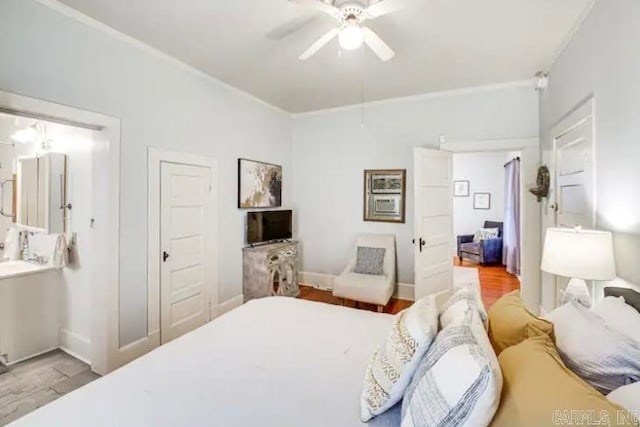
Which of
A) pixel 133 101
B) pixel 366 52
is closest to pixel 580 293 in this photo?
pixel 366 52

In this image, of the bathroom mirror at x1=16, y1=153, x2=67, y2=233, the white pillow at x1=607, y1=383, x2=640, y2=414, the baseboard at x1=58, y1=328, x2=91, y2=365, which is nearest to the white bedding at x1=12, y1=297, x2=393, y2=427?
the white pillow at x1=607, y1=383, x2=640, y2=414

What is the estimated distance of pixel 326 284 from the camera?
479 cm

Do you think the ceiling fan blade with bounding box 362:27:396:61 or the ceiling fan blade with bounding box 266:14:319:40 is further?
the ceiling fan blade with bounding box 266:14:319:40

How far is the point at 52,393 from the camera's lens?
227 cm

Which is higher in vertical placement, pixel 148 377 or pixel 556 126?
pixel 556 126

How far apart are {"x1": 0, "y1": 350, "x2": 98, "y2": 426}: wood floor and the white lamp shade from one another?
352 centimetres

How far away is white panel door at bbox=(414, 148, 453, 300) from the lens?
3.64 metres

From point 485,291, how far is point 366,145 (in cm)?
291

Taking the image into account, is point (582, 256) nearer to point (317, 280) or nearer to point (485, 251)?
point (317, 280)

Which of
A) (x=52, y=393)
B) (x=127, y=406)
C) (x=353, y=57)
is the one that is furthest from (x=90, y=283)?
(x=353, y=57)

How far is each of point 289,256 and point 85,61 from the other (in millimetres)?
2926

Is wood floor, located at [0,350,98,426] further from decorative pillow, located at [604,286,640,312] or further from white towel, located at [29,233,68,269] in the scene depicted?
decorative pillow, located at [604,286,640,312]

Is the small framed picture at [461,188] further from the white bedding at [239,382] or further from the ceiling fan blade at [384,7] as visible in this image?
the white bedding at [239,382]

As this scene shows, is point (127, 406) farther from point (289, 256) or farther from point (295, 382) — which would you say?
point (289, 256)
